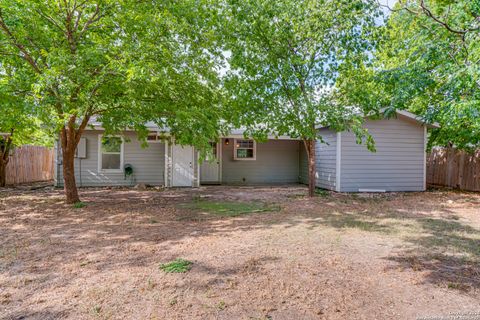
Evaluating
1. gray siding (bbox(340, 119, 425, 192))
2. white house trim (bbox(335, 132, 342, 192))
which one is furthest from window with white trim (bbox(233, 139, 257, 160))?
gray siding (bbox(340, 119, 425, 192))

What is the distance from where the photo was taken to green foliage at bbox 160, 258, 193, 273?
3366 millimetres

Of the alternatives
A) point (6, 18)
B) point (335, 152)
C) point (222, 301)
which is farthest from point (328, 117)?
point (6, 18)

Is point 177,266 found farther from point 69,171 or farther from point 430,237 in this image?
point 69,171

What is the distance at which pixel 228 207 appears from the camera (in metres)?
7.52

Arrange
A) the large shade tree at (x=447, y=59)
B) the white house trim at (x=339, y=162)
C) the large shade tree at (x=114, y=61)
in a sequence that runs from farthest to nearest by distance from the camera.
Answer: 1. the white house trim at (x=339, y=162)
2. the large shade tree at (x=114, y=61)
3. the large shade tree at (x=447, y=59)

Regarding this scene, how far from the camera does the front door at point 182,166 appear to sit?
1162 cm

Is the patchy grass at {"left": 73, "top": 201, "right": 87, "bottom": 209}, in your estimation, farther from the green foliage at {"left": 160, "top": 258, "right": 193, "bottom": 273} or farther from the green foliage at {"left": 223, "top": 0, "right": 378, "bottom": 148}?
the green foliage at {"left": 160, "top": 258, "right": 193, "bottom": 273}

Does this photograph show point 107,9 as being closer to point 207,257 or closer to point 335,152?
point 207,257

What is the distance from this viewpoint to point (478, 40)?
427cm

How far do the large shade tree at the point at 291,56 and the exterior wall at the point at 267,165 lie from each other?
4.74 meters

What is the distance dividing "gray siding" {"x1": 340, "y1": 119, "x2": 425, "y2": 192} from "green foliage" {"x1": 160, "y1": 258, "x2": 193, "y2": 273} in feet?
26.1

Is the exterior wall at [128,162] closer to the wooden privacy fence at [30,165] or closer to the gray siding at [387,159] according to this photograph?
the wooden privacy fence at [30,165]

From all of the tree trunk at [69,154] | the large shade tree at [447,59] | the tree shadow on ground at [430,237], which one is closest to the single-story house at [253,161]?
the tree trunk at [69,154]

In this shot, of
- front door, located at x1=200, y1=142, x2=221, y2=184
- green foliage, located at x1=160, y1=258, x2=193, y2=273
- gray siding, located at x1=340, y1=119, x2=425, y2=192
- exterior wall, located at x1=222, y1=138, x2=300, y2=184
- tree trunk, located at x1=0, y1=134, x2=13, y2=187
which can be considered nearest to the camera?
green foliage, located at x1=160, y1=258, x2=193, y2=273
